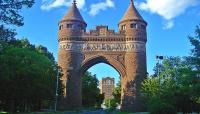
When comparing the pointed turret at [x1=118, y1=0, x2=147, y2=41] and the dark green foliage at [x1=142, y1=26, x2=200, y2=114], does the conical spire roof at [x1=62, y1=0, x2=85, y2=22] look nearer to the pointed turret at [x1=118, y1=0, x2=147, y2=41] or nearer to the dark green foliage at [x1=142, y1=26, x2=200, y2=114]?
the pointed turret at [x1=118, y1=0, x2=147, y2=41]

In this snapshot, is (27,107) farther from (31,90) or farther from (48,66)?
(31,90)

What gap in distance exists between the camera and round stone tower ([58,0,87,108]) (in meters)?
60.8

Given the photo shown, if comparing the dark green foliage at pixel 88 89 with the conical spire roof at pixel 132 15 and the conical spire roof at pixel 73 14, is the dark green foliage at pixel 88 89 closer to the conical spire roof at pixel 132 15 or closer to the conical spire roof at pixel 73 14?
the conical spire roof at pixel 73 14

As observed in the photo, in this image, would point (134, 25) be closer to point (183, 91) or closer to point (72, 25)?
point (72, 25)

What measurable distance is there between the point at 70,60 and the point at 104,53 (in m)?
5.17

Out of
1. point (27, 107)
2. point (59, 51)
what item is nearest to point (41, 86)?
point (27, 107)

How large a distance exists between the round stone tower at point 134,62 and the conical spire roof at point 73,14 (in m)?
6.89

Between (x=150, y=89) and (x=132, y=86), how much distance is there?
713 cm

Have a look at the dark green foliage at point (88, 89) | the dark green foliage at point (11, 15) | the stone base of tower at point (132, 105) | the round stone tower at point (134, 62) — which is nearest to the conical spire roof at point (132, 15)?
the round stone tower at point (134, 62)

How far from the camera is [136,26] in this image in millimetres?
62281

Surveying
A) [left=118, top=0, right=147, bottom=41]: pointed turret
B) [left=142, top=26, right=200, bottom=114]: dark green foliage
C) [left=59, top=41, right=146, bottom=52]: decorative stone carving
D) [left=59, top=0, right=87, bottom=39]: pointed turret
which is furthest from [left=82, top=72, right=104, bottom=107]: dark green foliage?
[left=142, top=26, right=200, bottom=114]: dark green foliage

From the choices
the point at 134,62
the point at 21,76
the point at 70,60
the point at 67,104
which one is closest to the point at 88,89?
the point at 70,60

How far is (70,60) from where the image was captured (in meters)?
61.4

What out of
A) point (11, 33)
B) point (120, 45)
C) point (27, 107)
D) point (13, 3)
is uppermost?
point (120, 45)
